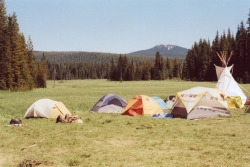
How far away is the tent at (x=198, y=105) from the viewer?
680 inches

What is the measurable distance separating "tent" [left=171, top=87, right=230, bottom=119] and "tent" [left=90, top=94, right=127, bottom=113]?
17.2 feet

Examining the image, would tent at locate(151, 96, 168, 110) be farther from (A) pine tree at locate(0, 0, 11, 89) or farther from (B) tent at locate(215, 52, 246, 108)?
(A) pine tree at locate(0, 0, 11, 89)

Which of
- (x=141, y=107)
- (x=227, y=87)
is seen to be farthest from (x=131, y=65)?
(x=141, y=107)

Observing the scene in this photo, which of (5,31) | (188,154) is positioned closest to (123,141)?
(188,154)

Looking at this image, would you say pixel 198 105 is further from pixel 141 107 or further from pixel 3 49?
pixel 3 49

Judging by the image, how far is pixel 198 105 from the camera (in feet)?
57.5

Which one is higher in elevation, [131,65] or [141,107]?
[131,65]

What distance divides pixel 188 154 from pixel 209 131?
4.26 m

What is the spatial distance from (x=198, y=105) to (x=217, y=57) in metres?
75.9

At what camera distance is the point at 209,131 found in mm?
12812

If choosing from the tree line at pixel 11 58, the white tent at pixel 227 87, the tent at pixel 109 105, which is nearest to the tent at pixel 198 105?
the tent at pixel 109 105

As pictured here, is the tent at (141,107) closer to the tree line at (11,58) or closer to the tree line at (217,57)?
the tree line at (11,58)

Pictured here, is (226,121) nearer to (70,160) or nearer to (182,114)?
(182,114)

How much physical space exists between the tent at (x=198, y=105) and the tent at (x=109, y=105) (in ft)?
17.2
